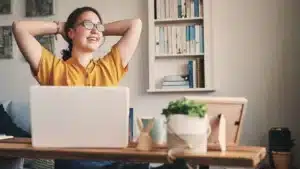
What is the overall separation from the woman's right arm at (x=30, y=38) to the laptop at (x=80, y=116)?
1.34ft

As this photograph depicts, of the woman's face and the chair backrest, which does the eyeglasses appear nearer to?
the woman's face

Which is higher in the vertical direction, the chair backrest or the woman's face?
the woman's face

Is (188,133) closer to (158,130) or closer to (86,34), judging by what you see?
(158,130)

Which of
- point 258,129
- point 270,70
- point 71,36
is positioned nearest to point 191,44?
point 270,70

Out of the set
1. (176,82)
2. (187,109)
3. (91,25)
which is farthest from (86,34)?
(176,82)

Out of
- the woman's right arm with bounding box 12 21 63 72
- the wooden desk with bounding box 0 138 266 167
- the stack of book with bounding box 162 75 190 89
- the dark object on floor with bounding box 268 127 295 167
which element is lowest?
the dark object on floor with bounding box 268 127 295 167

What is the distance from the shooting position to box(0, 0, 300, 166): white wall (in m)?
3.38

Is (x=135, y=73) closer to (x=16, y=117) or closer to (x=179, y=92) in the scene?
(x=179, y=92)

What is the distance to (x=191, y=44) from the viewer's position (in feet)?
11.3

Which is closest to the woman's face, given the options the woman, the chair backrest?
the woman

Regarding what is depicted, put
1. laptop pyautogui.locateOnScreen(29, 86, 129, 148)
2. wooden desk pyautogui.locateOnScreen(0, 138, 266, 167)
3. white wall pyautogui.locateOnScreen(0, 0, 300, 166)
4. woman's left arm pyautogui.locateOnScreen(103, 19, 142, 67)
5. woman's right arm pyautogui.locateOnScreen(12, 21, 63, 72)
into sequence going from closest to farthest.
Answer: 1. wooden desk pyautogui.locateOnScreen(0, 138, 266, 167)
2. laptop pyautogui.locateOnScreen(29, 86, 129, 148)
3. woman's right arm pyautogui.locateOnScreen(12, 21, 63, 72)
4. woman's left arm pyautogui.locateOnScreen(103, 19, 142, 67)
5. white wall pyautogui.locateOnScreen(0, 0, 300, 166)

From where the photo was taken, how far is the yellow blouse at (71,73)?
161cm

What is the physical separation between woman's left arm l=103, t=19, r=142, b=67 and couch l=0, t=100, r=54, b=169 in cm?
163

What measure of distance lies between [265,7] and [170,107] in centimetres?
255
